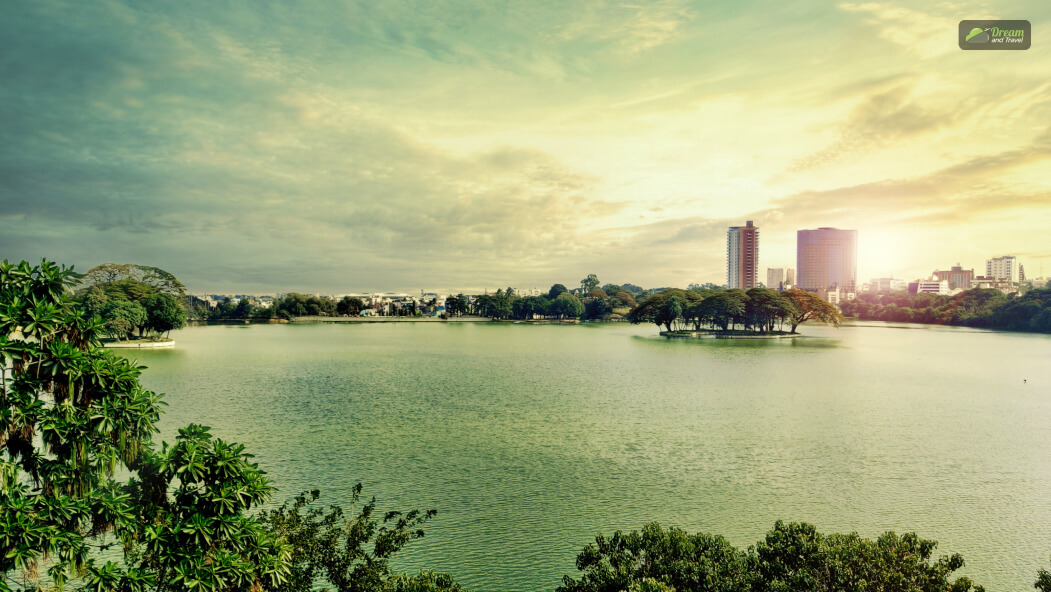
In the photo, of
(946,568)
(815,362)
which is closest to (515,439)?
(946,568)

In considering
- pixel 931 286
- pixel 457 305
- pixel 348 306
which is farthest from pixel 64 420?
pixel 931 286

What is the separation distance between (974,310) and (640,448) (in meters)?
101

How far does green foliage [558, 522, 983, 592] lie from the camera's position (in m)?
6.85

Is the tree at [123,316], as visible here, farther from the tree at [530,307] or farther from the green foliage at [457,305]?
the green foliage at [457,305]

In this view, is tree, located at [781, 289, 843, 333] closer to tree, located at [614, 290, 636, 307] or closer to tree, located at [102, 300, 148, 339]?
tree, located at [614, 290, 636, 307]

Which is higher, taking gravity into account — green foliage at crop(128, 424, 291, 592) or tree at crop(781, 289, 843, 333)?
tree at crop(781, 289, 843, 333)

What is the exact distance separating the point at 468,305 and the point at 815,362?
364 feet

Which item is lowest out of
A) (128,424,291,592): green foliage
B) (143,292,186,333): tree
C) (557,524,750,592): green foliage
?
(557,524,750,592): green foliage

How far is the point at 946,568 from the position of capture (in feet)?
23.1

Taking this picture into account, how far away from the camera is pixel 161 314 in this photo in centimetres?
5672

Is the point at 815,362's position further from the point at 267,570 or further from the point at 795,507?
the point at 267,570

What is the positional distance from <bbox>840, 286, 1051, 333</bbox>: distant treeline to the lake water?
5167cm

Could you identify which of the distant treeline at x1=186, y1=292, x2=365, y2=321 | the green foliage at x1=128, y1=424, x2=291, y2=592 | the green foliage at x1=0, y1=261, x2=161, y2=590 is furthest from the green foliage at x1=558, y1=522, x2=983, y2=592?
the distant treeline at x1=186, y1=292, x2=365, y2=321

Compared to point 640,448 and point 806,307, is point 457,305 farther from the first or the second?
point 640,448
